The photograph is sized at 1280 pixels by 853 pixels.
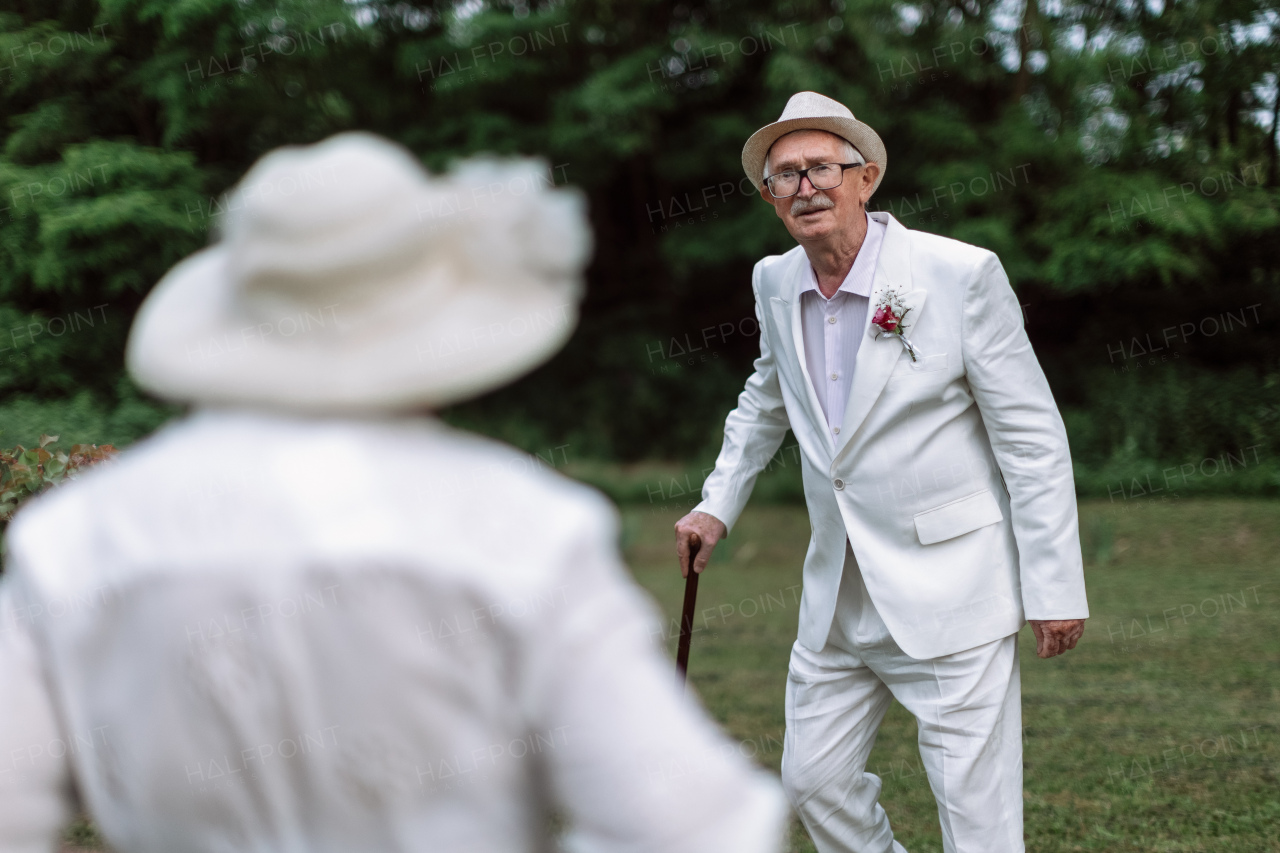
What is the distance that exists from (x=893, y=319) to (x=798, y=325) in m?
0.32

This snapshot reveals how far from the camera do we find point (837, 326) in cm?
329

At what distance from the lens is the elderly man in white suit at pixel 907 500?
9.95 ft

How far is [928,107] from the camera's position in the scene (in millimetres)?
16484

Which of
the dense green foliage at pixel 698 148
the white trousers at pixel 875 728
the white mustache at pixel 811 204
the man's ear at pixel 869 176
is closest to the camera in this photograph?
the white trousers at pixel 875 728

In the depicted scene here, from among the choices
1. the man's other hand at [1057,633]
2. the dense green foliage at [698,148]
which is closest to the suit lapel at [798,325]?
the man's other hand at [1057,633]

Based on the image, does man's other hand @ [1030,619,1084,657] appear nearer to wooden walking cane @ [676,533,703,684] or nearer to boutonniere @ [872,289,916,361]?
boutonniere @ [872,289,916,361]

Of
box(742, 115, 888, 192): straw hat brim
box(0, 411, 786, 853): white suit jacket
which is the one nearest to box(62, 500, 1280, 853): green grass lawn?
box(742, 115, 888, 192): straw hat brim

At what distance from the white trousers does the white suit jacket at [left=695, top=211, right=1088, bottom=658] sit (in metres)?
0.08

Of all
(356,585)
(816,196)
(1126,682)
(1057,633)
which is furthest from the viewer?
(1126,682)

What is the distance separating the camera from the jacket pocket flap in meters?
3.11

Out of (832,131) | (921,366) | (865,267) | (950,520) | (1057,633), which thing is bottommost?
(1057,633)

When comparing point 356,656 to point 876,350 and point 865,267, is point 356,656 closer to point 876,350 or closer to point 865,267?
point 876,350

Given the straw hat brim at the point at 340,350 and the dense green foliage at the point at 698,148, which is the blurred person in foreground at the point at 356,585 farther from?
the dense green foliage at the point at 698,148

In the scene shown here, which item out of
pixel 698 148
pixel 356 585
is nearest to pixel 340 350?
pixel 356 585
